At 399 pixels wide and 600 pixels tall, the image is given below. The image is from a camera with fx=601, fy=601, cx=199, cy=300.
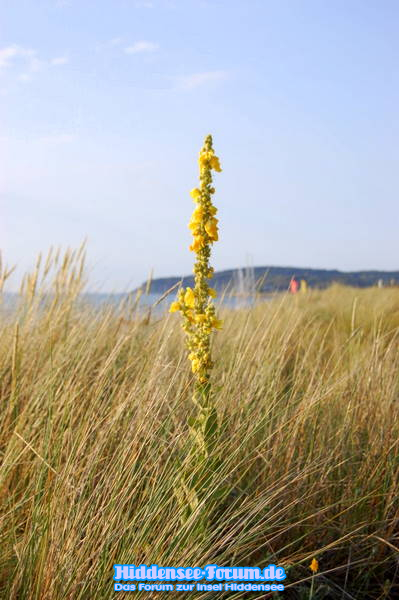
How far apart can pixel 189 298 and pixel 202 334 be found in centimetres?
12

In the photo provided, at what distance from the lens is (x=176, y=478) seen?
1.73m

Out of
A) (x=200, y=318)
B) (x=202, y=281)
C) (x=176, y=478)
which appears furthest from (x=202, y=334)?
(x=176, y=478)

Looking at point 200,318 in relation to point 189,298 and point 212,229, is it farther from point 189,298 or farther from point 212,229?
point 212,229

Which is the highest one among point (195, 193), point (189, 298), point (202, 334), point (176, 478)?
point (195, 193)

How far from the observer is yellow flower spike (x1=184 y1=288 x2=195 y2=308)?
1.91 m

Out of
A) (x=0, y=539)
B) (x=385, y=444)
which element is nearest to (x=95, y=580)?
(x=0, y=539)

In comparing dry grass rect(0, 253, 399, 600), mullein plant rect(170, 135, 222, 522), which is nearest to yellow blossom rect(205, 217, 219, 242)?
mullein plant rect(170, 135, 222, 522)

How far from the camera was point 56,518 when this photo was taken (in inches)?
67.6

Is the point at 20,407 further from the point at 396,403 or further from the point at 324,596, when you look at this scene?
the point at 396,403

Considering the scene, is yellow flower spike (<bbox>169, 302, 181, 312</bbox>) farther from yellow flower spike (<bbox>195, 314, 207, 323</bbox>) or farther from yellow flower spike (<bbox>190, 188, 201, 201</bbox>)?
yellow flower spike (<bbox>190, 188, 201, 201</bbox>)

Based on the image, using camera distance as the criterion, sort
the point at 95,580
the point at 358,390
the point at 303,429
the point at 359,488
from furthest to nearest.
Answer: the point at 358,390, the point at 303,429, the point at 359,488, the point at 95,580

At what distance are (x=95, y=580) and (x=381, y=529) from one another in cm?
110

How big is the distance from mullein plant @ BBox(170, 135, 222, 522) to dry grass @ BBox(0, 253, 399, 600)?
0.05 metres

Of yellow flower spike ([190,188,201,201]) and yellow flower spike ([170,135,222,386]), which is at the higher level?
yellow flower spike ([190,188,201,201])
